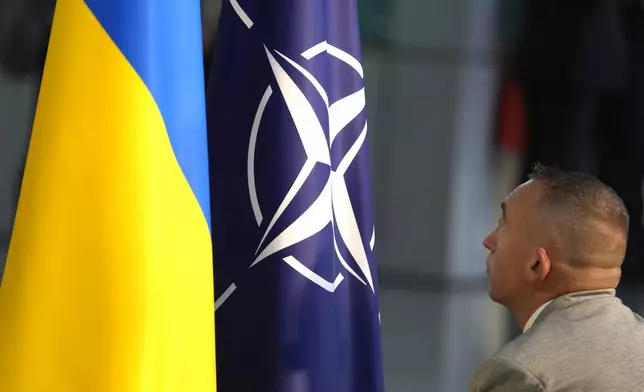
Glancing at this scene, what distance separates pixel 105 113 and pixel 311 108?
0.43 metres

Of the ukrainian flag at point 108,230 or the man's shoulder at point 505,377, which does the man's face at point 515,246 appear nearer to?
the man's shoulder at point 505,377

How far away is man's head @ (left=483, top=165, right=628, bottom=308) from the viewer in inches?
56.2

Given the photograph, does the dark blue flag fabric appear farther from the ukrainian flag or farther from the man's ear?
the man's ear

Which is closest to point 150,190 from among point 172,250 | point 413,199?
point 172,250

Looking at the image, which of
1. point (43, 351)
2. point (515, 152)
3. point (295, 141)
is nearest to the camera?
point (43, 351)

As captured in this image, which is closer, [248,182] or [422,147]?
[248,182]

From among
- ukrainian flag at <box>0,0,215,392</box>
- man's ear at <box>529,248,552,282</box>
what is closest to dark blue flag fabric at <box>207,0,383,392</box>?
ukrainian flag at <box>0,0,215,392</box>

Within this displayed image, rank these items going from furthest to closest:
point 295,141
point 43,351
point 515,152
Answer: point 515,152, point 295,141, point 43,351

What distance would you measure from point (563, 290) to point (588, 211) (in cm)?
13

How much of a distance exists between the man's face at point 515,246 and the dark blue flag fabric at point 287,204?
1.02ft

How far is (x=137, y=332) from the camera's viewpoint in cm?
136

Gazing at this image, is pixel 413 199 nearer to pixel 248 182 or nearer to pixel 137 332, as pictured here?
pixel 248 182

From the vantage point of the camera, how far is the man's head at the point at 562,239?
56.2 inches

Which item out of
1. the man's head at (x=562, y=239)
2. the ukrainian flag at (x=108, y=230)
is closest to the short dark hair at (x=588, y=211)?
the man's head at (x=562, y=239)
